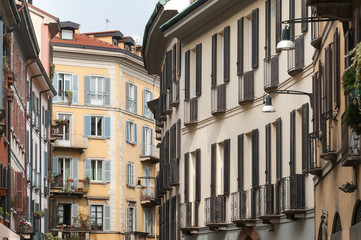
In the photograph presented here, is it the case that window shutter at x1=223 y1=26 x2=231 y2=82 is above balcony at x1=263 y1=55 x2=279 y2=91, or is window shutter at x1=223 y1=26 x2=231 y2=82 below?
above

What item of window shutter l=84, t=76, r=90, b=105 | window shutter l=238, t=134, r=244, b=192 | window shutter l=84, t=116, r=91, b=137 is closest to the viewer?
window shutter l=238, t=134, r=244, b=192

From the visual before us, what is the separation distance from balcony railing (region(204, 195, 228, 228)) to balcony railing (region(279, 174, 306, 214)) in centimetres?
726

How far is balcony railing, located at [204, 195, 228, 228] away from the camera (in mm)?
38688

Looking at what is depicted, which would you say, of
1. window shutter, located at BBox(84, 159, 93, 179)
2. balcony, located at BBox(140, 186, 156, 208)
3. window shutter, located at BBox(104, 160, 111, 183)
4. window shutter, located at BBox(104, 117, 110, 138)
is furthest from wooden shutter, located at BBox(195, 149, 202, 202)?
balcony, located at BBox(140, 186, 156, 208)

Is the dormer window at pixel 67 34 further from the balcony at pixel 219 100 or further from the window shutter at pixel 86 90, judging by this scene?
the balcony at pixel 219 100

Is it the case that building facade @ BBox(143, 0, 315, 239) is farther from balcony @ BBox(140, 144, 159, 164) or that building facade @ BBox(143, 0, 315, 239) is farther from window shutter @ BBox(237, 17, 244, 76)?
balcony @ BBox(140, 144, 159, 164)

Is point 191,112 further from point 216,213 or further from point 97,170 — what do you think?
point 97,170

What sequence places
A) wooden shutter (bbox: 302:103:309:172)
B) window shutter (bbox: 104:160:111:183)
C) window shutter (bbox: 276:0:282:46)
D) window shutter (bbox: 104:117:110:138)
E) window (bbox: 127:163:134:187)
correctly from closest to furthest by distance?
wooden shutter (bbox: 302:103:309:172) < window shutter (bbox: 276:0:282:46) < window shutter (bbox: 104:160:111:183) < window shutter (bbox: 104:117:110:138) < window (bbox: 127:163:134:187)

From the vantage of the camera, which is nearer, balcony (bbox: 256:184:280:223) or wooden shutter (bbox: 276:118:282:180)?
wooden shutter (bbox: 276:118:282:180)

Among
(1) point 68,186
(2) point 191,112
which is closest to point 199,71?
(2) point 191,112

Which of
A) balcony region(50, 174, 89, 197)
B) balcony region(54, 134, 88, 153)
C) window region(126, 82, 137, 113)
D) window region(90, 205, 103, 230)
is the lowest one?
window region(90, 205, 103, 230)

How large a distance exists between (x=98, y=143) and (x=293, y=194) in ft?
181

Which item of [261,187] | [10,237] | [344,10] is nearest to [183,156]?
[10,237]

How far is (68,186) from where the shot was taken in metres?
82.2
